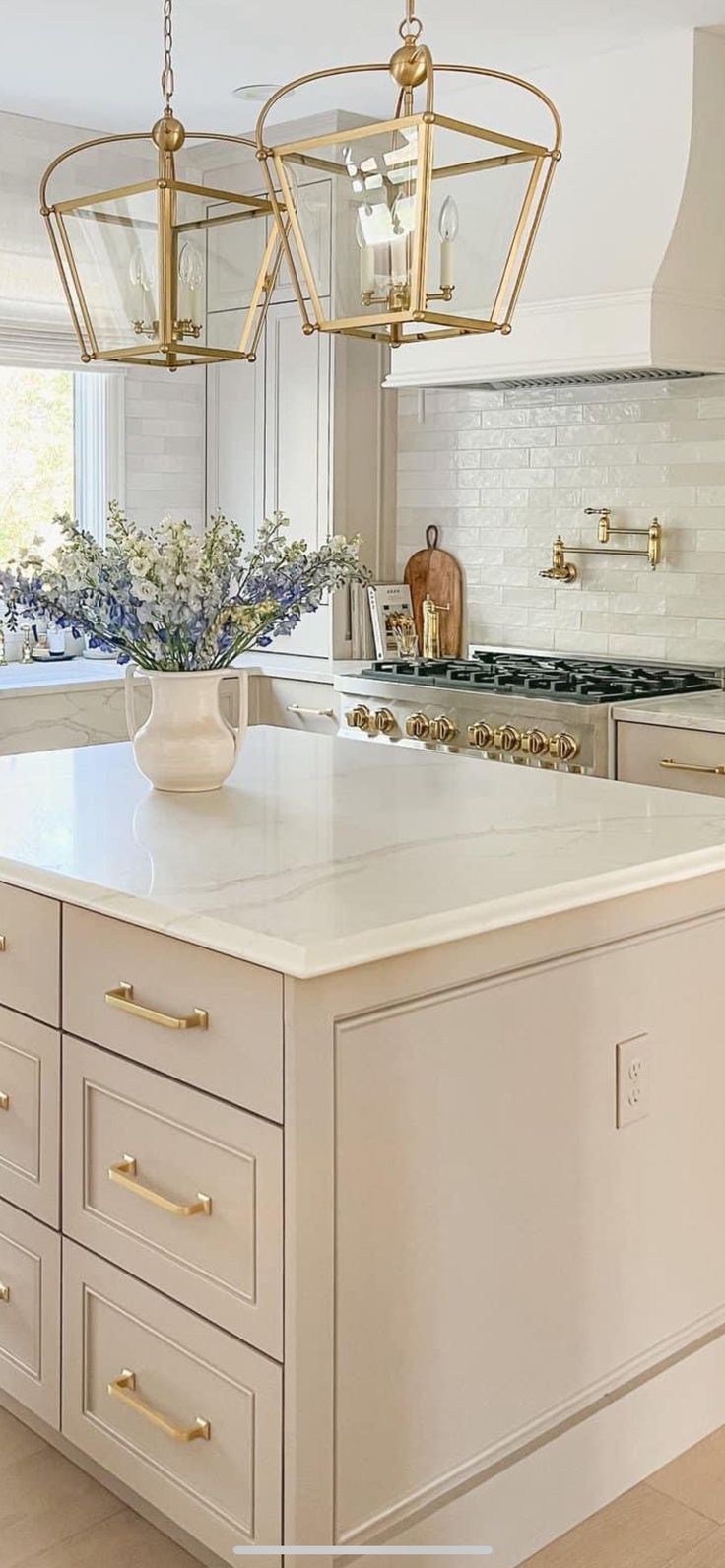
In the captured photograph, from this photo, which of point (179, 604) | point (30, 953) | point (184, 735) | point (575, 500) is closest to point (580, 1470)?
point (30, 953)

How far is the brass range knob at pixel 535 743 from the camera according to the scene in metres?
4.38

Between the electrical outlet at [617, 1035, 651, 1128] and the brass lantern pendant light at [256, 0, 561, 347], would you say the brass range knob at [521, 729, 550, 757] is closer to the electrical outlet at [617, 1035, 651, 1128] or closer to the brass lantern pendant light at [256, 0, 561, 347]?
the electrical outlet at [617, 1035, 651, 1128]

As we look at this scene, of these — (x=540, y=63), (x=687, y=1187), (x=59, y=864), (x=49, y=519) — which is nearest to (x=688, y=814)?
(x=687, y=1187)

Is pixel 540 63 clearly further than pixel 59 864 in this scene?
Yes

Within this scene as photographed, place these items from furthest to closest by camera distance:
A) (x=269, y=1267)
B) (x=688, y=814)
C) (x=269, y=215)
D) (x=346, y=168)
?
(x=688, y=814) < (x=269, y=215) < (x=346, y=168) < (x=269, y=1267)

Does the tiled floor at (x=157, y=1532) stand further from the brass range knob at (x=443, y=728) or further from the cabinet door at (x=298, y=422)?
the cabinet door at (x=298, y=422)

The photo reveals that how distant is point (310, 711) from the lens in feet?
17.4

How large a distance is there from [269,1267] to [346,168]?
1.44 m

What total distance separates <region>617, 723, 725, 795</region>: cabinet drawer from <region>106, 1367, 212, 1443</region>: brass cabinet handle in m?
2.25

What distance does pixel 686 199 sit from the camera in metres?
4.28

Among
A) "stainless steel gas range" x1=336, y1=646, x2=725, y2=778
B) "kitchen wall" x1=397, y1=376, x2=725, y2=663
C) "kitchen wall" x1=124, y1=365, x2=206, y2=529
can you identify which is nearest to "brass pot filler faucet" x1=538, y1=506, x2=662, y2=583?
"kitchen wall" x1=397, y1=376, x2=725, y2=663

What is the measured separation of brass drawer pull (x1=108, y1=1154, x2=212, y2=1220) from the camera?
204cm

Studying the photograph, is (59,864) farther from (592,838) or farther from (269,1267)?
(592,838)

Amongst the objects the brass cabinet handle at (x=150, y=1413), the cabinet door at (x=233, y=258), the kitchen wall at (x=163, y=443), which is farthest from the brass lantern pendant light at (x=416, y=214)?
the kitchen wall at (x=163, y=443)
